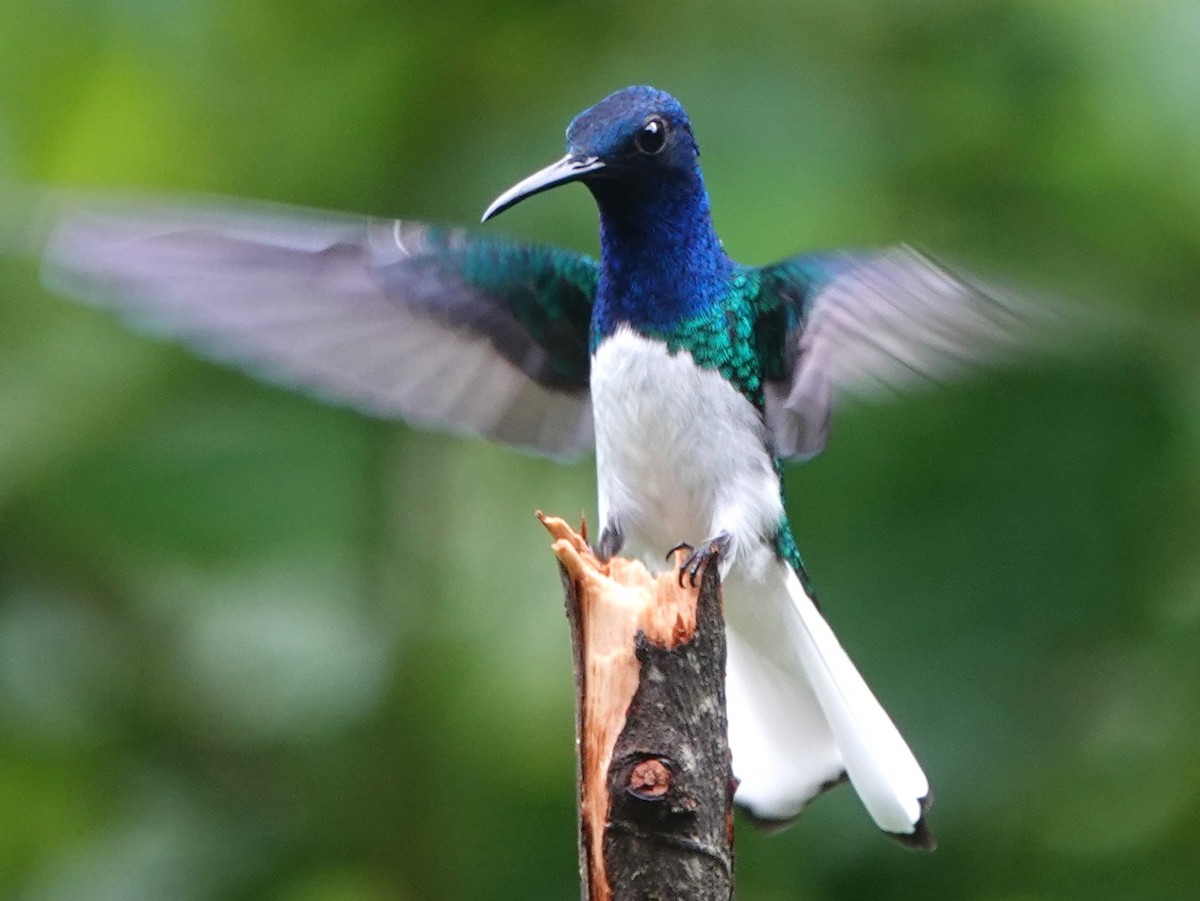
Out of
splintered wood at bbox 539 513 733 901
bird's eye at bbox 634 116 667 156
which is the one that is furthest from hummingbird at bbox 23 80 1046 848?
splintered wood at bbox 539 513 733 901

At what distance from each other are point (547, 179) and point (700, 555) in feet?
3.06

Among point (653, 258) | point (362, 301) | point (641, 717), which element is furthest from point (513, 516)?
point (641, 717)

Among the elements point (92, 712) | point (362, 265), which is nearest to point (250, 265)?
point (362, 265)

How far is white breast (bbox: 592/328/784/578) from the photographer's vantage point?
391 cm

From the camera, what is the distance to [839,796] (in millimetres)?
4301

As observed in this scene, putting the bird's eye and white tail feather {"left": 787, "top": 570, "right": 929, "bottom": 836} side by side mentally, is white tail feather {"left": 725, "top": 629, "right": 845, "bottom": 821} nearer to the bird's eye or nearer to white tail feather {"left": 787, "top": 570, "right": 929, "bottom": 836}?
white tail feather {"left": 787, "top": 570, "right": 929, "bottom": 836}

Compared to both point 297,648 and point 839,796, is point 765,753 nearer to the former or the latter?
point 839,796

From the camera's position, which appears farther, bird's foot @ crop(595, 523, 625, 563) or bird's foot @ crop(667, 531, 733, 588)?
bird's foot @ crop(595, 523, 625, 563)

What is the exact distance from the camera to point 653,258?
4.09 meters

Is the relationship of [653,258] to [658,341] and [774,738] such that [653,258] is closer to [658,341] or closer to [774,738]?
[658,341]

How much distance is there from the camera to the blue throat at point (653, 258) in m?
4.05

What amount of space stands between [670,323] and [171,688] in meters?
1.54

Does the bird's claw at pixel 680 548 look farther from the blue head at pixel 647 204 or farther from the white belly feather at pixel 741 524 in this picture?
the blue head at pixel 647 204

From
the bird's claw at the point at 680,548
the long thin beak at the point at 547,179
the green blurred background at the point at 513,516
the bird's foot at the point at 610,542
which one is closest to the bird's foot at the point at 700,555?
the bird's claw at the point at 680,548
